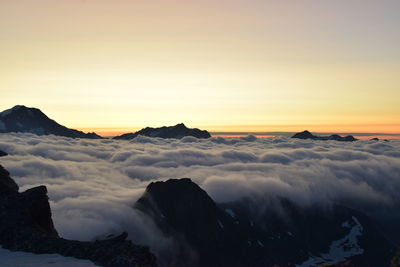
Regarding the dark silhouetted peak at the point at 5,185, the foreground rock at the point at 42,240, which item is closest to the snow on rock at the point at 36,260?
the foreground rock at the point at 42,240

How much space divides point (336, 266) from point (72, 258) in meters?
23.8

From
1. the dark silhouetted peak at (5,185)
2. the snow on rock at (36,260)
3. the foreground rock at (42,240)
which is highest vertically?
the dark silhouetted peak at (5,185)

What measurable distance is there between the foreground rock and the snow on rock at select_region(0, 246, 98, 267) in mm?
801

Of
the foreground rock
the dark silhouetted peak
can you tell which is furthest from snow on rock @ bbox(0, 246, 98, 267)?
the dark silhouetted peak

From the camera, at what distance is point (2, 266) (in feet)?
119

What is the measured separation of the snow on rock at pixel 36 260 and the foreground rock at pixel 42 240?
80cm

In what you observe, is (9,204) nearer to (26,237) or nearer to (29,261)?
(26,237)

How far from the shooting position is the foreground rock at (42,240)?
125 feet

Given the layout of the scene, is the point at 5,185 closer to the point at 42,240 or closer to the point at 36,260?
the point at 42,240

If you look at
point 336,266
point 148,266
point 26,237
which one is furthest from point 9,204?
point 336,266

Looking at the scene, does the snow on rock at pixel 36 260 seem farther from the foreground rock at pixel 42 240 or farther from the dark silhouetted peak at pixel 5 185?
the dark silhouetted peak at pixel 5 185

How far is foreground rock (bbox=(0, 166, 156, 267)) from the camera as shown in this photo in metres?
38.2

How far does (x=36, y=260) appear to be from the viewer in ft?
125

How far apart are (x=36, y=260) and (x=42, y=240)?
4.41m
